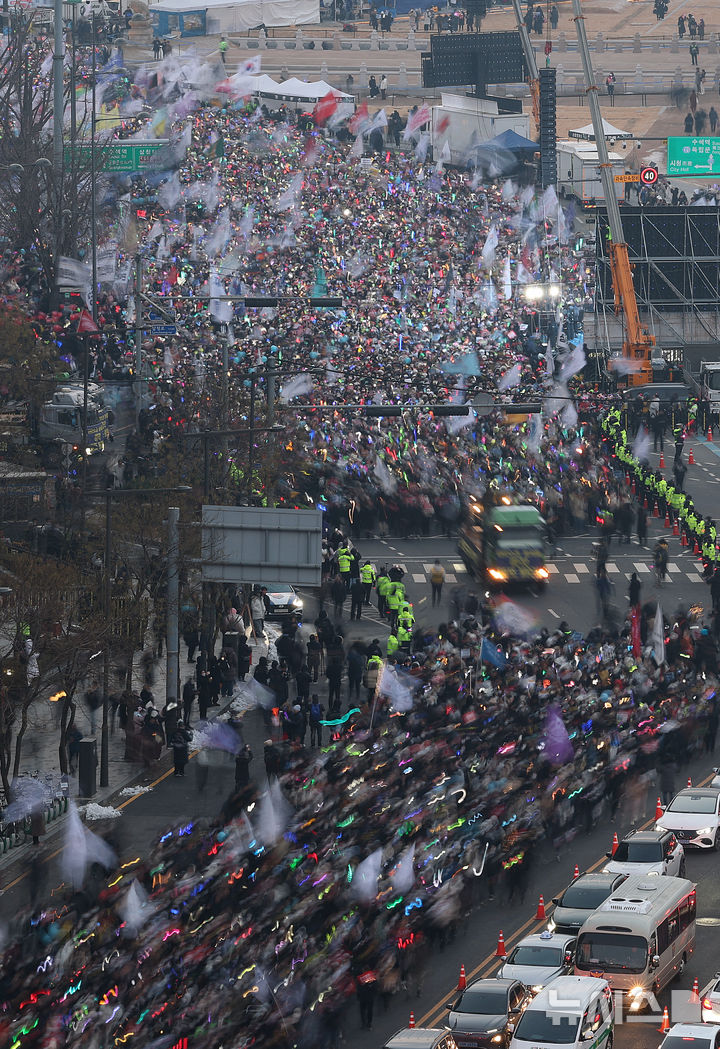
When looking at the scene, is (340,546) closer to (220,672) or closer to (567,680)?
(220,672)

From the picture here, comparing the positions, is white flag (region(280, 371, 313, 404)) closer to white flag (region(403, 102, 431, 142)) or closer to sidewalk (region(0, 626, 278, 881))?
sidewalk (region(0, 626, 278, 881))

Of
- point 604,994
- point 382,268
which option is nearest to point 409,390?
point 382,268

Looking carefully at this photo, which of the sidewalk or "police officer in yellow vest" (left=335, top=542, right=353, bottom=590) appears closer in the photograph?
the sidewalk

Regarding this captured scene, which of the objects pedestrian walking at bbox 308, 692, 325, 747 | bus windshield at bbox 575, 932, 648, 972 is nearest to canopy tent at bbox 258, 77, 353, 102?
pedestrian walking at bbox 308, 692, 325, 747

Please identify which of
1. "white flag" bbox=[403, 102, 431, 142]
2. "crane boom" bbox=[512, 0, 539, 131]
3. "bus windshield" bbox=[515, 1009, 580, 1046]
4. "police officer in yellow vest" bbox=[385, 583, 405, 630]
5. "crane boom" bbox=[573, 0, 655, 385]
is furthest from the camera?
"crane boom" bbox=[512, 0, 539, 131]

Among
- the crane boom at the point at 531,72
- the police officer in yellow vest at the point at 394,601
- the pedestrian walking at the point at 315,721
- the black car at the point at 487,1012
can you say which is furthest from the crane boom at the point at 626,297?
the black car at the point at 487,1012

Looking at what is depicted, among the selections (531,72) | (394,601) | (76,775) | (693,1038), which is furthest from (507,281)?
(693,1038)

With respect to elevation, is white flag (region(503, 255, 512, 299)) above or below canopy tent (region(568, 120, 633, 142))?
below

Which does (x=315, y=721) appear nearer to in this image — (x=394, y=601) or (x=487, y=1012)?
(x=394, y=601)
